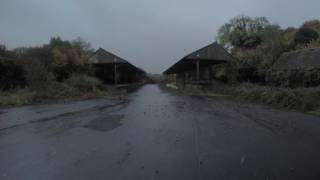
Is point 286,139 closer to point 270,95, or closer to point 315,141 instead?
point 315,141

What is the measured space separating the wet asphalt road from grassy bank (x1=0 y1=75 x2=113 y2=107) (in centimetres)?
1043

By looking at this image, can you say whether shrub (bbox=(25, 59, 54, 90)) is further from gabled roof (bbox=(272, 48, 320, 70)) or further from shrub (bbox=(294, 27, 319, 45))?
shrub (bbox=(294, 27, 319, 45))

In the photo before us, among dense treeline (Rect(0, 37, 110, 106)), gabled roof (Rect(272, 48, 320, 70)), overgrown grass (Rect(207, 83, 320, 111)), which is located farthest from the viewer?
gabled roof (Rect(272, 48, 320, 70))

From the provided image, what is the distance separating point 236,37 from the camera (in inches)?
2926

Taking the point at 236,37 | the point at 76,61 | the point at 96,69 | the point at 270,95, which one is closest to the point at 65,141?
the point at 270,95

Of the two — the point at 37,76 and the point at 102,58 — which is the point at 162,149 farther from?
the point at 102,58

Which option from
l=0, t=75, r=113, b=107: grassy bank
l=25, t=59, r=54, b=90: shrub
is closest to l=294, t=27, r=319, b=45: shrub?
l=0, t=75, r=113, b=107: grassy bank

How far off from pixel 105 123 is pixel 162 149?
5.50 meters

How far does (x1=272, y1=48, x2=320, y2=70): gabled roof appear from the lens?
29.6 meters

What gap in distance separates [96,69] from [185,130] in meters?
42.2

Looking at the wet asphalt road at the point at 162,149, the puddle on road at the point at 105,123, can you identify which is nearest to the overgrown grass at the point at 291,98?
the wet asphalt road at the point at 162,149

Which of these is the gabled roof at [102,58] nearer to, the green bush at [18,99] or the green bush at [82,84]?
the green bush at [82,84]

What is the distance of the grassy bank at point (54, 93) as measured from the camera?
79.6 feet

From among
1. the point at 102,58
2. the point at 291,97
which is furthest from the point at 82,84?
the point at 291,97
